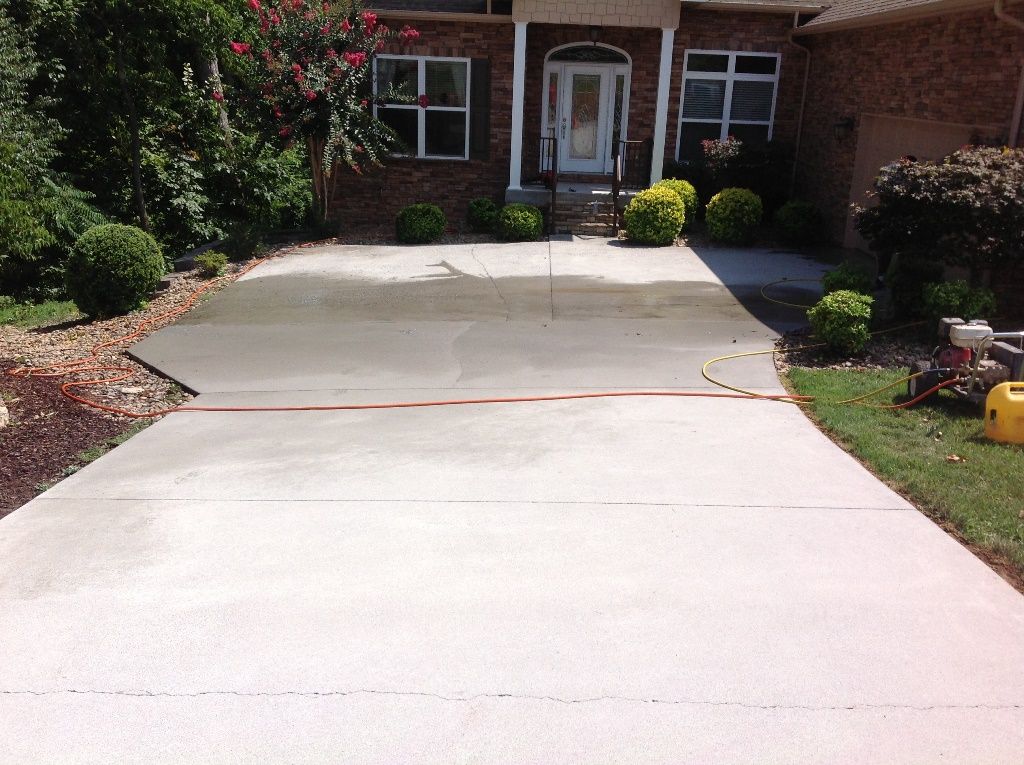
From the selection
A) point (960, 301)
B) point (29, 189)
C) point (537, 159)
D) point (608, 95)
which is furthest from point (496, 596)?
point (608, 95)

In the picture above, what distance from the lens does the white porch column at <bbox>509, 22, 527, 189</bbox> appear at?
15.0 m

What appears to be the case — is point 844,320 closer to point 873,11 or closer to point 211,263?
point 873,11

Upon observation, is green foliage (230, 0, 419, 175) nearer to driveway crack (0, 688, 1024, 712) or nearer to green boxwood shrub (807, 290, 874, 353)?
green boxwood shrub (807, 290, 874, 353)

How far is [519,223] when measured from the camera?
47.9 feet

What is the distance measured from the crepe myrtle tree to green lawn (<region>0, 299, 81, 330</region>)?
4229mm

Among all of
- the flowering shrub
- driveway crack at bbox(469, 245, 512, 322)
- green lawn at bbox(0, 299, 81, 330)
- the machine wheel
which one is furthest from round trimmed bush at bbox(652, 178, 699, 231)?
green lawn at bbox(0, 299, 81, 330)

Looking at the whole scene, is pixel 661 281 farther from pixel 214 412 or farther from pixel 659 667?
pixel 659 667

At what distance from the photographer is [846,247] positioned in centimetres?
1420

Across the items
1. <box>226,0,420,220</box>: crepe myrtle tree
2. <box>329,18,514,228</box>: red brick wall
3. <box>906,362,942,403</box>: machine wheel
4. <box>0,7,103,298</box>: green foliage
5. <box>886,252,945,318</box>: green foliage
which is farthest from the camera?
<box>329,18,514,228</box>: red brick wall

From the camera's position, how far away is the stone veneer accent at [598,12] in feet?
48.8

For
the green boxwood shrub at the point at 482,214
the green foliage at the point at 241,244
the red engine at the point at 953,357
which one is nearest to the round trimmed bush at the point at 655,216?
the green boxwood shrub at the point at 482,214

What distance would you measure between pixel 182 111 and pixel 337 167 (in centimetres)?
276

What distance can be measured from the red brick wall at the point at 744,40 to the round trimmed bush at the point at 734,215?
268 centimetres

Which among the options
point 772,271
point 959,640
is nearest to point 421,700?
point 959,640
